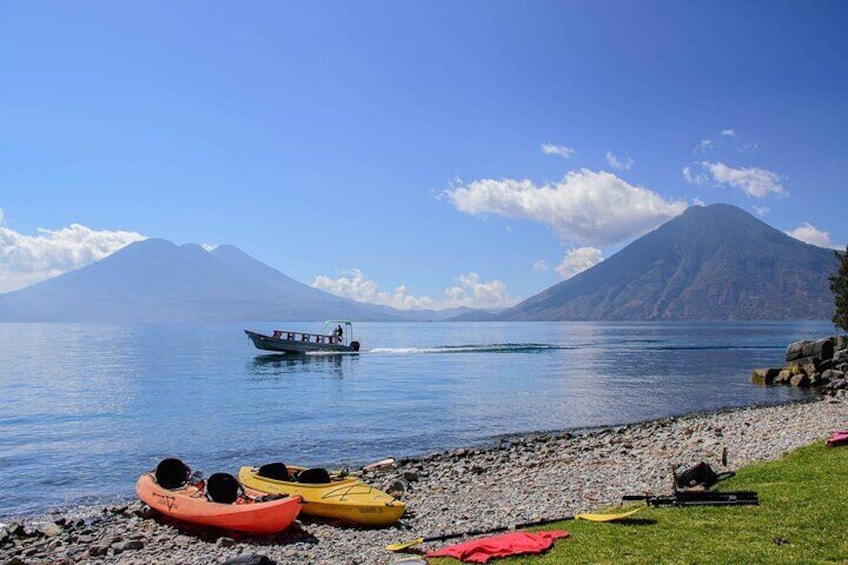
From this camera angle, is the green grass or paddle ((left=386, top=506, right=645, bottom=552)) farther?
paddle ((left=386, top=506, right=645, bottom=552))

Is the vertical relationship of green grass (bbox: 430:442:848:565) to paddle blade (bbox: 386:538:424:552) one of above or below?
above

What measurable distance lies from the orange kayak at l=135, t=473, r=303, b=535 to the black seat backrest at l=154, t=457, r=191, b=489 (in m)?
0.34

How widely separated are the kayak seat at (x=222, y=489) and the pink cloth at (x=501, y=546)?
738cm

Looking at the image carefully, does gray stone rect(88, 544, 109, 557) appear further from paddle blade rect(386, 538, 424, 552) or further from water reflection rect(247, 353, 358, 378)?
water reflection rect(247, 353, 358, 378)

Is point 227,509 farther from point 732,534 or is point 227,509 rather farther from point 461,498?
point 732,534

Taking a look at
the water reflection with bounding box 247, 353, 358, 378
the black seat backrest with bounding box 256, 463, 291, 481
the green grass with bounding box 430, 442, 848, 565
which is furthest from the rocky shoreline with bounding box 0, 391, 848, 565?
the water reflection with bounding box 247, 353, 358, 378

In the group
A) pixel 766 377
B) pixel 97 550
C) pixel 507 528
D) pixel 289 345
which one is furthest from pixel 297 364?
pixel 507 528

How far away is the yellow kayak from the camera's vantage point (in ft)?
52.9

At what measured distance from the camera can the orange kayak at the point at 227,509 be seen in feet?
51.7

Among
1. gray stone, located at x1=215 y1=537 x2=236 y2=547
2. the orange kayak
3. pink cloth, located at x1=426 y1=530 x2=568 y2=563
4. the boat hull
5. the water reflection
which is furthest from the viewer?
the boat hull

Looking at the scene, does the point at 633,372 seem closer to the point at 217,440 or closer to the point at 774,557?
the point at 217,440

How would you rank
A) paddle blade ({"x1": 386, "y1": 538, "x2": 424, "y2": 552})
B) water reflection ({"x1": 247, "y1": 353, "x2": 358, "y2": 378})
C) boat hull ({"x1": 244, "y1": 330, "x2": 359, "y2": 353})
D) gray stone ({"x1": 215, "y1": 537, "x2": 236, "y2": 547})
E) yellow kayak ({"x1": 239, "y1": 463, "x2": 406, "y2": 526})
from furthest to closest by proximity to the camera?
boat hull ({"x1": 244, "y1": 330, "x2": 359, "y2": 353})
water reflection ({"x1": 247, "y1": 353, "x2": 358, "y2": 378})
yellow kayak ({"x1": 239, "y1": 463, "x2": 406, "y2": 526})
gray stone ({"x1": 215, "y1": 537, "x2": 236, "y2": 547})
paddle blade ({"x1": 386, "y1": 538, "x2": 424, "y2": 552})

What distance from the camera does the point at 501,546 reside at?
38.4 ft

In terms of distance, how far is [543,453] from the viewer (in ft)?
86.7
